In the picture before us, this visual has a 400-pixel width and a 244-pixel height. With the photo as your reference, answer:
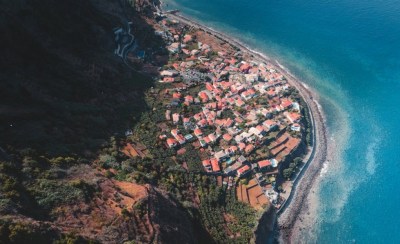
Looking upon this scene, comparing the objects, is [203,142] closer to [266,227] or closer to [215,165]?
[215,165]

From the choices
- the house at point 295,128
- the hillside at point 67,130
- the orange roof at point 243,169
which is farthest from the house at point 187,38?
the orange roof at point 243,169

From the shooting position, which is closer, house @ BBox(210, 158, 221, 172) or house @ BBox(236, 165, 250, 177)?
house @ BBox(210, 158, 221, 172)

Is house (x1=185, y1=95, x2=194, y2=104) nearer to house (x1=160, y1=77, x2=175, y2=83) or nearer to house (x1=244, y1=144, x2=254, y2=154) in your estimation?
house (x1=160, y1=77, x2=175, y2=83)

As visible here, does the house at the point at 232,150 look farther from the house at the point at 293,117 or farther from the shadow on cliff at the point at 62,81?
the shadow on cliff at the point at 62,81

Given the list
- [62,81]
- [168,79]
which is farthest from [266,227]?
[62,81]

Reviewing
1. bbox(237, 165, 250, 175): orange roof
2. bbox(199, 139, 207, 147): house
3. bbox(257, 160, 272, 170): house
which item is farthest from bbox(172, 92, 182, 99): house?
bbox(257, 160, 272, 170): house

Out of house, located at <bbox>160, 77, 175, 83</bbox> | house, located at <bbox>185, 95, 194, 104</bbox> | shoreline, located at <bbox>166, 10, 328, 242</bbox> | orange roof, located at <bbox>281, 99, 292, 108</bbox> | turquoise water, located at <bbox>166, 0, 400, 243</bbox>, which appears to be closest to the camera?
shoreline, located at <bbox>166, 10, 328, 242</bbox>

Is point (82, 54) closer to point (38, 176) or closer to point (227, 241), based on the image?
point (38, 176)
